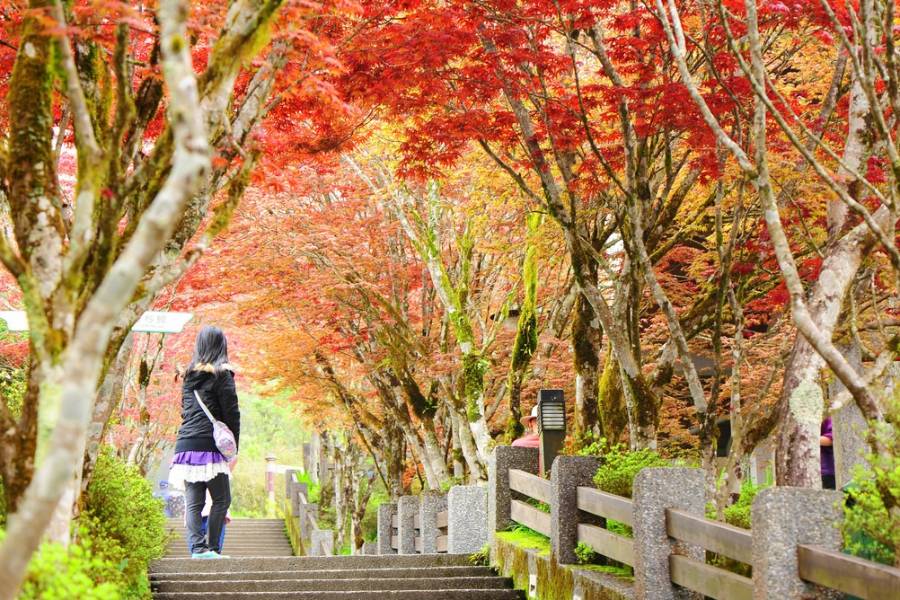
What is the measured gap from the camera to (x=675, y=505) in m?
6.03

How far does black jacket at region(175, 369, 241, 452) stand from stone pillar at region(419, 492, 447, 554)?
4.96 m

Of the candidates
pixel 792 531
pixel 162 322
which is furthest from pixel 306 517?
pixel 792 531

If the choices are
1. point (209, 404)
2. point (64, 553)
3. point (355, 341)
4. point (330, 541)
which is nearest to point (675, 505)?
point (64, 553)

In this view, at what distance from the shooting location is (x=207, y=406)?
8.55m

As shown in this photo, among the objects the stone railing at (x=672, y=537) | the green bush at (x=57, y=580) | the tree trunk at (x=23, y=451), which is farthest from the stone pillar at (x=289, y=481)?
the green bush at (x=57, y=580)

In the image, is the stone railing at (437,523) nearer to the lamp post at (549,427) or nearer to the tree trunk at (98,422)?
the lamp post at (549,427)

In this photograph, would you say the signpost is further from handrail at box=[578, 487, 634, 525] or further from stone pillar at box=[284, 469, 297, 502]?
stone pillar at box=[284, 469, 297, 502]

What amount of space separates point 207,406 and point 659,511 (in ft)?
13.8

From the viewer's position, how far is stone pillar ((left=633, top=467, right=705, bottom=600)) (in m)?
5.96

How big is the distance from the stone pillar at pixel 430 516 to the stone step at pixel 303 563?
119 inches

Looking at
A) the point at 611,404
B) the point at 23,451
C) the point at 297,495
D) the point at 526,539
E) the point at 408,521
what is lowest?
the point at 297,495

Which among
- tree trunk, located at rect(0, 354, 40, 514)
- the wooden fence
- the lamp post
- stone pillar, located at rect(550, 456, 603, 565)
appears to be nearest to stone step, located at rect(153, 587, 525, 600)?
the wooden fence

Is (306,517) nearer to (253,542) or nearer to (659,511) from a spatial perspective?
(253,542)

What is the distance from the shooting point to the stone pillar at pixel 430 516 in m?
13.1
